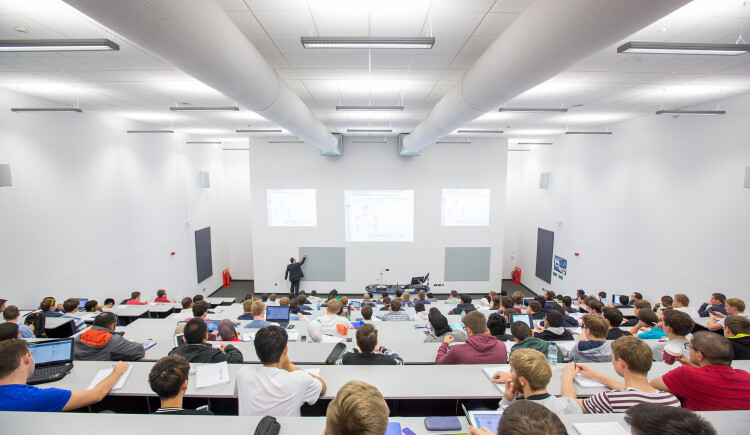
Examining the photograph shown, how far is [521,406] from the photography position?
3.64 feet

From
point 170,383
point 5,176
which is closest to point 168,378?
point 170,383

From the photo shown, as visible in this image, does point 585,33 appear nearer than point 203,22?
Yes

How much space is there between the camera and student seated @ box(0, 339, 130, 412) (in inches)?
68.6

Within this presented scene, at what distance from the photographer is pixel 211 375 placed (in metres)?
2.32

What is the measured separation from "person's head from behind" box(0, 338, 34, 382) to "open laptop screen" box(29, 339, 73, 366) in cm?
56

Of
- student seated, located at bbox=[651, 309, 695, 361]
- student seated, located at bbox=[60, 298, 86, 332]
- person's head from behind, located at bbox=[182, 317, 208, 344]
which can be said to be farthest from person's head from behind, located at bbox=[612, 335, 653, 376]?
student seated, located at bbox=[60, 298, 86, 332]

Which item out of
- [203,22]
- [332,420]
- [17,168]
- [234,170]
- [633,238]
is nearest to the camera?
[332,420]

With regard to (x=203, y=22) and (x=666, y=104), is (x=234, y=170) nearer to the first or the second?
(x=203, y=22)

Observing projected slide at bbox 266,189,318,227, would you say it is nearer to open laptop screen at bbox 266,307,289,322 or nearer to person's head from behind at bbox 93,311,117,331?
open laptop screen at bbox 266,307,289,322

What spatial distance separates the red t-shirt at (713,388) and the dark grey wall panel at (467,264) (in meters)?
7.75

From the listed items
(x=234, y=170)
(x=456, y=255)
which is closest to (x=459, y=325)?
(x=456, y=255)

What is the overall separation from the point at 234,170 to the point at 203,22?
31.9ft

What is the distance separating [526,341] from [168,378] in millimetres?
2509

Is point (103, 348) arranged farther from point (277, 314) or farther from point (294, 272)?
point (294, 272)
